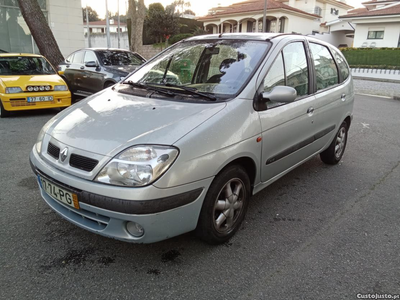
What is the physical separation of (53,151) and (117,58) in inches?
275

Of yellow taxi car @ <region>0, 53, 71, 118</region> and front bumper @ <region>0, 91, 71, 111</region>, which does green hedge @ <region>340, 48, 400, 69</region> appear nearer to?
front bumper @ <region>0, 91, 71, 111</region>

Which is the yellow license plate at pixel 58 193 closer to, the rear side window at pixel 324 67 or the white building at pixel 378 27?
the rear side window at pixel 324 67

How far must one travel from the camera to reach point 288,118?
3.13 metres

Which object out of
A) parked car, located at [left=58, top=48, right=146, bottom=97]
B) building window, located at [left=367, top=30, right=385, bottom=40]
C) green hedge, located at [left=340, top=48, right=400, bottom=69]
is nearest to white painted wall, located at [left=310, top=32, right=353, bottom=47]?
building window, located at [left=367, top=30, right=385, bottom=40]

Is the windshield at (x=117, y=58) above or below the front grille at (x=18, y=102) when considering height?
above

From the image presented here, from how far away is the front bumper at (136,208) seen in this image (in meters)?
2.09

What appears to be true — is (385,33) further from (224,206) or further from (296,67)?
(224,206)

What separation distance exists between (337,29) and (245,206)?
3591cm

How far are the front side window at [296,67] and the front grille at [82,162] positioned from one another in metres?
2.02

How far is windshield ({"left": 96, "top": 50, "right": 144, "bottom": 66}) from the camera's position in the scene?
8719 millimetres

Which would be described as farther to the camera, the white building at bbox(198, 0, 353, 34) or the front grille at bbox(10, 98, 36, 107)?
the white building at bbox(198, 0, 353, 34)

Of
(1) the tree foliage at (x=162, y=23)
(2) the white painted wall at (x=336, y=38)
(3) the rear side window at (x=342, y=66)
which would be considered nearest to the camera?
(3) the rear side window at (x=342, y=66)

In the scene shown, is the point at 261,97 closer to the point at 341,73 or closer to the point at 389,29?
the point at 341,73

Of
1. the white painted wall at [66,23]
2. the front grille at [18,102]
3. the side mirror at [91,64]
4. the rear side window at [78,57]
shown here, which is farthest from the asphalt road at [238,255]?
the white painted wall at [66,23]
